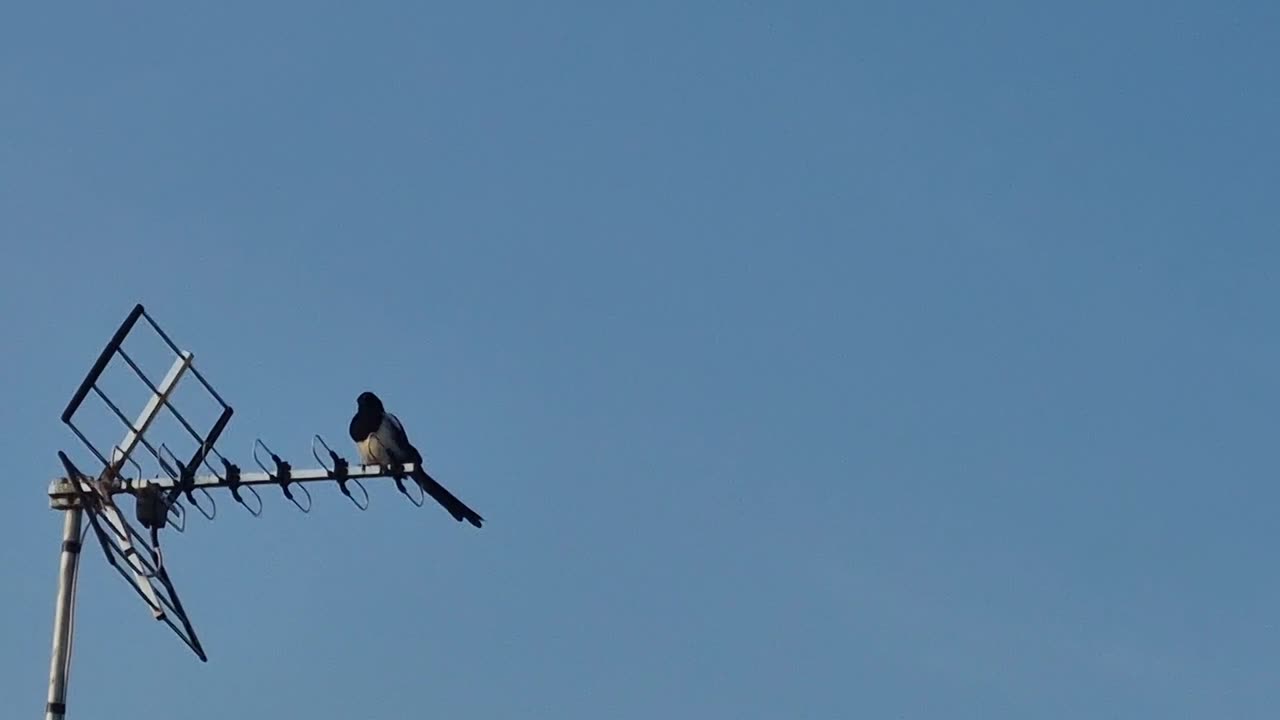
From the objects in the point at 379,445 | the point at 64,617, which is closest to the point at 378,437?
the point at 379,445

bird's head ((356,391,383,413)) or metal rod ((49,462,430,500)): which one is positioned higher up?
bird's head ((356,391,383,413))

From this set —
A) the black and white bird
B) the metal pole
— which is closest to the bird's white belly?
the black and white bird

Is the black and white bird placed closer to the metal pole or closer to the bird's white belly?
the bird's white belly

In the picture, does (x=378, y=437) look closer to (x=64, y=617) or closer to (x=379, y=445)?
(x=379, y=445)

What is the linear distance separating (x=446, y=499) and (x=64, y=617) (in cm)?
268

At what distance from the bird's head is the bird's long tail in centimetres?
260

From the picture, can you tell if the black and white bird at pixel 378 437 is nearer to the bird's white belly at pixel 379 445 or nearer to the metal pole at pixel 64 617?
the bird's white belly at pixel 379 445

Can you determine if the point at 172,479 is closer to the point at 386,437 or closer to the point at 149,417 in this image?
the point at 149,417

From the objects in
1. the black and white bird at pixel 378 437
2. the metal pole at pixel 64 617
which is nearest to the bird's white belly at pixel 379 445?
the black and white bird at pixel 378 437

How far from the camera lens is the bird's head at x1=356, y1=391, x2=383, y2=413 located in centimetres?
1591

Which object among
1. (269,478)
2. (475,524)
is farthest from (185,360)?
(475,524)

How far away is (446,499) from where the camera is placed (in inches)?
520

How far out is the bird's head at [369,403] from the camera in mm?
15909

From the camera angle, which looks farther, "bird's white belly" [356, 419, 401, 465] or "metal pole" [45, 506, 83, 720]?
"bird's white belly" [356, 419, 401, 465]
